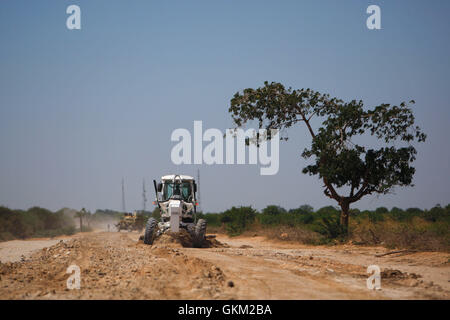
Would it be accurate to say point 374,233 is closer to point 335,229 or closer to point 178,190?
point 335,229

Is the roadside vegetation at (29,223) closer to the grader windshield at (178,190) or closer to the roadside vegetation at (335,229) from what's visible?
the roadside vegetation at (335,229)

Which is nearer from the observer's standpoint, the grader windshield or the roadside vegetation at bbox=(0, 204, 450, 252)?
the roadside vegetation at bbox=(0, 204, 450, 252)

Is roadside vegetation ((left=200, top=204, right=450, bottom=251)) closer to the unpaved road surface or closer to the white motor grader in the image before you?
the unpaved road surface

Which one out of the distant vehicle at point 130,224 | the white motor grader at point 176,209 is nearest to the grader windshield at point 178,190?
the white motor grader at point 176,209

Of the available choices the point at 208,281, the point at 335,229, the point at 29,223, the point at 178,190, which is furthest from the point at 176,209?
the point at 29,223

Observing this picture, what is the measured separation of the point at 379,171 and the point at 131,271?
14.7 m

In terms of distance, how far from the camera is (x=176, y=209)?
65.0ft

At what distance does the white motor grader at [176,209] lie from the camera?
20094mm

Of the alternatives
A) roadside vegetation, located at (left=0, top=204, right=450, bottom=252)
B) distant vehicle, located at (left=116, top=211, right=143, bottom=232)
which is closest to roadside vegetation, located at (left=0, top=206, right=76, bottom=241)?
roadside vegetation, located at (left=0, top=204, right=450, bottom=252)

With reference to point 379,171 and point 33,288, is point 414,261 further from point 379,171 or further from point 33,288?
point 33,288

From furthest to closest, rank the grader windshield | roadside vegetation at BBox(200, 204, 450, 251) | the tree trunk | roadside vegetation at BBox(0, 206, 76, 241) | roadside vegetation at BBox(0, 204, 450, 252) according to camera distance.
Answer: roadside vegetation at BBox(0, 206, 76, 241) → the tree trunk → the grader windshield → roadside vegetation at BBox(0, 204, 450, 252) → roadside vegetation at BBox(200, 204, 450, 251)

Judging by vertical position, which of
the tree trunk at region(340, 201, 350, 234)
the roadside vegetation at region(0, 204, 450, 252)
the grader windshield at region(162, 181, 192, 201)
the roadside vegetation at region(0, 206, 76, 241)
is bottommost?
the roadside vegetation at region(0, 206, 76, 241)

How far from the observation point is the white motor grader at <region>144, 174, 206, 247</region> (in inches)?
791

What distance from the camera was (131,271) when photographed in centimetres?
1090
